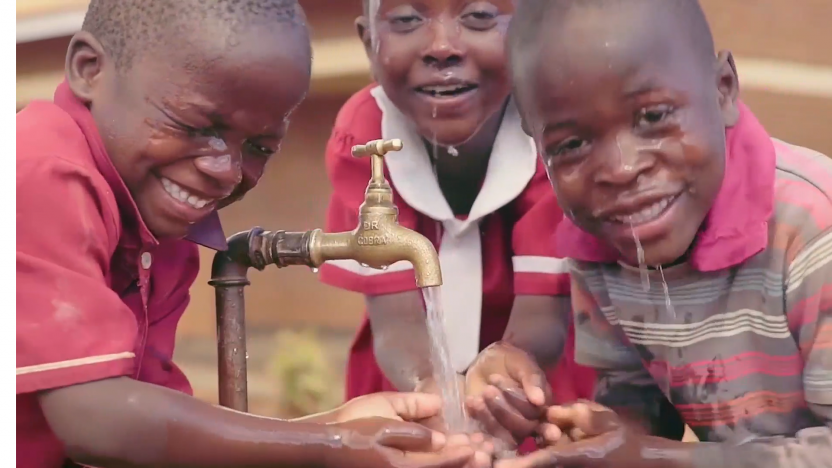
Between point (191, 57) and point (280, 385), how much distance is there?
642mm

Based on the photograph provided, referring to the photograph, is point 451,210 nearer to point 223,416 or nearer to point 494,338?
point 494,338

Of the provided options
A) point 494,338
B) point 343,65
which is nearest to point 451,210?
point 494,338

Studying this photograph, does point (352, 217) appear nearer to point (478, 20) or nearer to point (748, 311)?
point (478, 20)

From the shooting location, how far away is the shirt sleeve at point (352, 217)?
82 centimetres

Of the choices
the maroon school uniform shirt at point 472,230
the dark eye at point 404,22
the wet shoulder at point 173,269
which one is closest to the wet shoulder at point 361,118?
the maroon school uniform shirt at point 472,230

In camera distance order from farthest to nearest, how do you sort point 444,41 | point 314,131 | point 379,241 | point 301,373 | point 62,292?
point 301,373, point 314,131, point 444,41, point 379,241, point 62,292

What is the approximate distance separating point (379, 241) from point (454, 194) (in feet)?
0.77

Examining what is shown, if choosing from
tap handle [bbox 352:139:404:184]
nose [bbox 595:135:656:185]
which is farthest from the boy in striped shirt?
tap handle [bbox 352:139:404:184]

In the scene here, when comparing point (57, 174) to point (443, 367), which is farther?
point (443, 367)

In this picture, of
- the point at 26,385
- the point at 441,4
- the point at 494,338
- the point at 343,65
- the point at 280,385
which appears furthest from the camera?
the point at 280,385

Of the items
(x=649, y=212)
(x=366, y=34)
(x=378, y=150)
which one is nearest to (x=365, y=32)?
(x=366, y=34)

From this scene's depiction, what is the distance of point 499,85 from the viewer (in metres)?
0.73

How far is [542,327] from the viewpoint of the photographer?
31.4 inches

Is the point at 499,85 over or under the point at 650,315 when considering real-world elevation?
over
